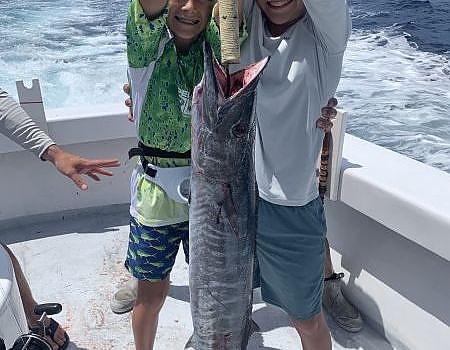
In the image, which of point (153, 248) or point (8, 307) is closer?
point (8, 307)

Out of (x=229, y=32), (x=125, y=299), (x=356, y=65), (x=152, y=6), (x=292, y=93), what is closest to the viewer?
(x=229, y=32)

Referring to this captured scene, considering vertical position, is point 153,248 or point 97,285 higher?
point 153,248

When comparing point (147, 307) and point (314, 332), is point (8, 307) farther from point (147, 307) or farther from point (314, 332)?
point (314, 332)

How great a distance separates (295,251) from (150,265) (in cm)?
49

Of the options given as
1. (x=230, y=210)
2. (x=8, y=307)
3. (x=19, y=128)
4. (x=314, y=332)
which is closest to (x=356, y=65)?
(x=314, y=332)

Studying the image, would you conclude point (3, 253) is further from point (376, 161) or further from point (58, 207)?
point (58, 207)

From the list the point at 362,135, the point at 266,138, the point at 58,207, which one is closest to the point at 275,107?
the point at 266,138

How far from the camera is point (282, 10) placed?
1.63m

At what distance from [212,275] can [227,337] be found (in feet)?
0.62

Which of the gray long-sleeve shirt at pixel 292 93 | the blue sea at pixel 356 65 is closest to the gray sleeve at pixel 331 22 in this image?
the gray long-sleeve shirt at pixel 292 93

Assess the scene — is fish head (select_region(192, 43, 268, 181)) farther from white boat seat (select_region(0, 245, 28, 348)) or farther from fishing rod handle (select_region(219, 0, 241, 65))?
white boat seat (select_region(0, 245, 28, 348))

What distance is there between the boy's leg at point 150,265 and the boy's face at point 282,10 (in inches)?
28.7

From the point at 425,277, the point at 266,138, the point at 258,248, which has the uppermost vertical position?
the point at 266,138

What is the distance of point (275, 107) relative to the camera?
1.65 metres
